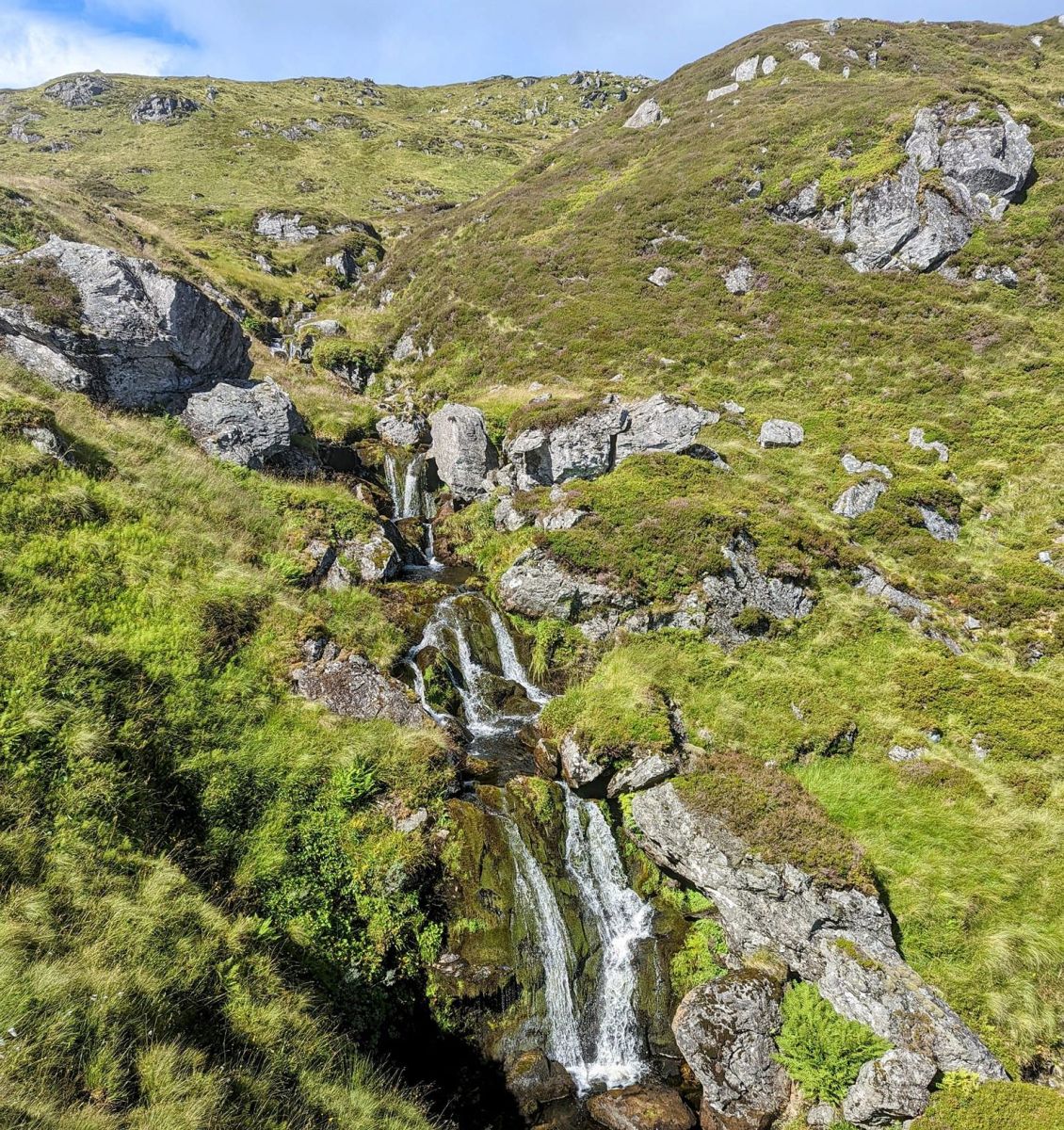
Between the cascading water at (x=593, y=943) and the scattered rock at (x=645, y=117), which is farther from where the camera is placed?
the scattered rock at (x=645, y=117)

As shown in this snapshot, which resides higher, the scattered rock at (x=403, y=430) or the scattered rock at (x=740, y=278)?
the scattered rock at (x=740, y=278)

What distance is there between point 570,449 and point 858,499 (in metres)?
12.3

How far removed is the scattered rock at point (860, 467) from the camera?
2317 centimetres

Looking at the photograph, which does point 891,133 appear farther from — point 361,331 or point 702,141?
point 361,331

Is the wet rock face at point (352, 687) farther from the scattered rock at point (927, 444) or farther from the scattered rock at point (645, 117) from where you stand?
the scattered rock at point (645, 117)

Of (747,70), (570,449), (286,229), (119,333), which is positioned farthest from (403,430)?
(286,229)

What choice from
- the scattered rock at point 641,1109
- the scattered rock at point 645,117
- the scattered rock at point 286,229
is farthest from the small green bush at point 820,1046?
the scattered rock at point 286,229

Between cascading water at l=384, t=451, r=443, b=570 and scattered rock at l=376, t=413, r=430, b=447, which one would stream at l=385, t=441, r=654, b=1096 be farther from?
scattered rock at l=376, t=413, r=430, b=447

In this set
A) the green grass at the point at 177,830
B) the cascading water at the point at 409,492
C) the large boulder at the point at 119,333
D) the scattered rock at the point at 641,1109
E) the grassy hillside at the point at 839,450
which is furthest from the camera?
the cascading water at the point at 409,492

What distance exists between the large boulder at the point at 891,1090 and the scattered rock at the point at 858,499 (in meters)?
17.9

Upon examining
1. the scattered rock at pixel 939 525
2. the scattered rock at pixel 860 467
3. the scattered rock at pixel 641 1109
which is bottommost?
the scattered rock at pixel 641 1109

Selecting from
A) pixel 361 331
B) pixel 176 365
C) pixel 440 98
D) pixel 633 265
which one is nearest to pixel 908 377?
pixel 633 265

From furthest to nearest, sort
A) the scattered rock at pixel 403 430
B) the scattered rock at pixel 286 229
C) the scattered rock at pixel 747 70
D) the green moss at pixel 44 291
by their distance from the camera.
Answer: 1. the scattered rock at pixel 286 229
2. the scattered rock at pixel 747 70
3. the scattered rock at pixel 403 430
4. the green moss at pixel 44 291

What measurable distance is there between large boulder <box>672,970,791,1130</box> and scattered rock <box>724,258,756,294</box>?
37101mm
